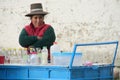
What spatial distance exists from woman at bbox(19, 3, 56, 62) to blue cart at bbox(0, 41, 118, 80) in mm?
572

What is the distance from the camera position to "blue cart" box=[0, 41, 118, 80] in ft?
16.1

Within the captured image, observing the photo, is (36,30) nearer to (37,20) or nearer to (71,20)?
(37,20)

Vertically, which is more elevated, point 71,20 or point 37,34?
point 37,34

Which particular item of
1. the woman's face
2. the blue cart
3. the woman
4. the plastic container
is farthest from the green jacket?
the blue cart

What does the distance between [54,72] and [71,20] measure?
5412mm

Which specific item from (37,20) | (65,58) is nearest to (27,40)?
(37,20)

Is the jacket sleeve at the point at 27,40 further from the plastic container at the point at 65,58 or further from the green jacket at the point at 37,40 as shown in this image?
the plastic container at the point at 65,58

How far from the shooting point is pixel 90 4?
10.2 meters

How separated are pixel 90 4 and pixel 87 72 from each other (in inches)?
205

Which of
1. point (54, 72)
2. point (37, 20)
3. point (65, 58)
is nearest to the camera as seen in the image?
point (54, 72)

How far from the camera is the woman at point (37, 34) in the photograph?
18.7 feet

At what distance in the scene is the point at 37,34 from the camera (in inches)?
233

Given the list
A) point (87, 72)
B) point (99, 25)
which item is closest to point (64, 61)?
point (87, 72)

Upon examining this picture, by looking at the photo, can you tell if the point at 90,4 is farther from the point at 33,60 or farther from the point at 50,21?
the point at 33,60
